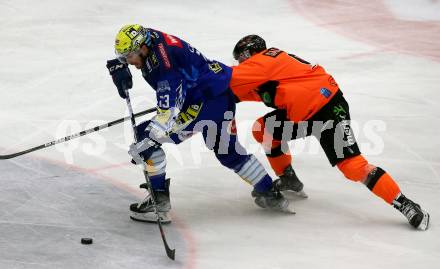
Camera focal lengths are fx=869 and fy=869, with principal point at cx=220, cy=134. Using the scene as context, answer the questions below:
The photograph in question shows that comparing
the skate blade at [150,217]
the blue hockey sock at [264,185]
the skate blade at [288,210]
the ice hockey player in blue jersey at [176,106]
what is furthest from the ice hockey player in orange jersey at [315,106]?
the skate blade at [150,217]

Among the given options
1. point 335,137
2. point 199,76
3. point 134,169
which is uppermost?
point 199,76

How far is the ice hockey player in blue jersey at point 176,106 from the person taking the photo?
525 centimetres

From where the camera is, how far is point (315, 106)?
18.1 ft

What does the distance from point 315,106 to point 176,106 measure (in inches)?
35.8

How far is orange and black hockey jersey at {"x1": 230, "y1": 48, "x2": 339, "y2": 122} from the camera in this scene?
5520 millimetres

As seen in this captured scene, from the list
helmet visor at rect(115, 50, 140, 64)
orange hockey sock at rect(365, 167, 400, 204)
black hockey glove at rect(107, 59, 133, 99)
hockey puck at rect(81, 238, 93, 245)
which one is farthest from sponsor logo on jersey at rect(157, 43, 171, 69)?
orange hockey sock at rect(365, 167, 400, 204)

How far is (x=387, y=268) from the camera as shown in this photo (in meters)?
4.94

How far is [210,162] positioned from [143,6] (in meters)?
5.19

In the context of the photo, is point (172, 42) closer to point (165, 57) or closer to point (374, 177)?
point (165, 57)

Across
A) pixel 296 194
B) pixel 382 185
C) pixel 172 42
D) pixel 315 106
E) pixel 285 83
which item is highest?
pixel 172 42

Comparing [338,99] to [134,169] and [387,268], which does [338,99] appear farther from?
[134,169]

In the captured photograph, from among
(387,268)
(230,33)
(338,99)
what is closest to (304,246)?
(387,268)

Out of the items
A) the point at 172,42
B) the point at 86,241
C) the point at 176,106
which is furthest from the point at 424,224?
the point at 86,241

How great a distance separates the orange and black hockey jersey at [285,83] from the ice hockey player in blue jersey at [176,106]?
13cm
